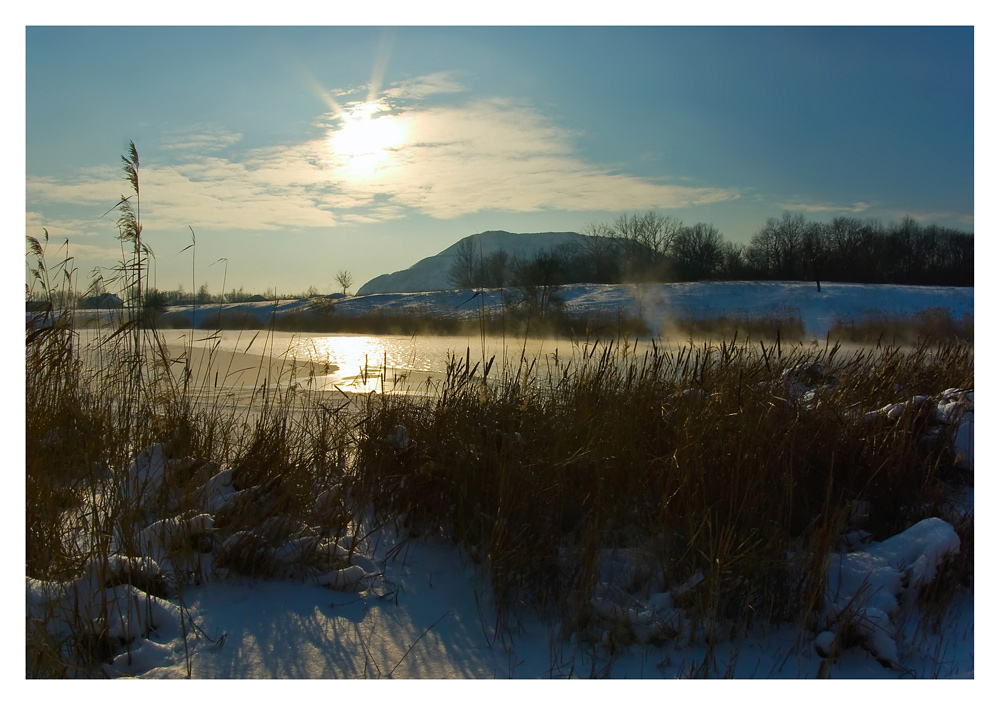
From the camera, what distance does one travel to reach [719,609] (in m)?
2.46

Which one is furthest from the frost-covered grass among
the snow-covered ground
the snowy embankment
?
the snowy embankment

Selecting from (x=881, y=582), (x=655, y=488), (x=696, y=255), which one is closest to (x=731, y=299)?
(x=696, y=255)

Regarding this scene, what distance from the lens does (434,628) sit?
244cm

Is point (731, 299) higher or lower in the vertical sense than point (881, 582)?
higher

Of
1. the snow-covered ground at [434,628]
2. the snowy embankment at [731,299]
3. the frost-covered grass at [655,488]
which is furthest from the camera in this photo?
the snowy embankment at [731,299]

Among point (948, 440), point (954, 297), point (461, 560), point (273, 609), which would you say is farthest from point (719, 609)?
point (954, 297)

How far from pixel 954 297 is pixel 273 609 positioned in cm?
2609

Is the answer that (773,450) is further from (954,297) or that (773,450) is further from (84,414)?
(954,297)

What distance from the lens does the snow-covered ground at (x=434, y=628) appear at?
87.2 inches

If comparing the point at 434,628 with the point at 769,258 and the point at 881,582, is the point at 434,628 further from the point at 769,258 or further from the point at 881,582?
the point at 769,258

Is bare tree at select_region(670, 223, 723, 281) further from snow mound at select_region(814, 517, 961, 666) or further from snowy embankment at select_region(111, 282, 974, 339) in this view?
snow mound at select_region(814, 517, 961, 666)

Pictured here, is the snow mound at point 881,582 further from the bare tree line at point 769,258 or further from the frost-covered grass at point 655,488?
the bare tree line at point 769,258

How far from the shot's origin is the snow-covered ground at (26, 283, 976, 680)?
2.21 meters

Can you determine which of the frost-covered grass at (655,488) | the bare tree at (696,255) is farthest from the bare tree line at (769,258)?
the frost-covered grass at (655,488)
